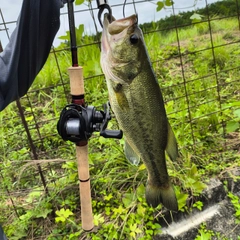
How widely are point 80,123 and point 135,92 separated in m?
0.29

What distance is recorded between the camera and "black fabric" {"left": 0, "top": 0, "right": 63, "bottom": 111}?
1275 mm

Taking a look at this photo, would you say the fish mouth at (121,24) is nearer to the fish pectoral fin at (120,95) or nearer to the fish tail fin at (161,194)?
the fish pectoral fin at (120,95)

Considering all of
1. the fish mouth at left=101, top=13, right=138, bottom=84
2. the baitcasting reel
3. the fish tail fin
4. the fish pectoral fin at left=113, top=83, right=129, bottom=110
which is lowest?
the fish tail fin

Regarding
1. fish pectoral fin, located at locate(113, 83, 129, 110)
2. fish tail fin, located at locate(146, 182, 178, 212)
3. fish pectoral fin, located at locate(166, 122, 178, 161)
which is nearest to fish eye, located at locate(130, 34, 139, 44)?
fish pectoral fin, located at locate(113, 83, 129, 110)

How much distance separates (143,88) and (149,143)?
1.02 ft

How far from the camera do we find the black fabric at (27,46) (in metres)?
1.28

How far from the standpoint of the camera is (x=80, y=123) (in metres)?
1.46

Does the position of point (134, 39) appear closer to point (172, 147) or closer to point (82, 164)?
point (172, 147)

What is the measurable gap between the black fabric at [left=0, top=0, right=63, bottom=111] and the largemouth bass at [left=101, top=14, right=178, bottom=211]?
226 mm

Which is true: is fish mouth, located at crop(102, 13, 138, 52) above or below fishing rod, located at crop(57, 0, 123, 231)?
above

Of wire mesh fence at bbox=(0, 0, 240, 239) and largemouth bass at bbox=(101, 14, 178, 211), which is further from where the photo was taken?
wire mesh fence at bbox=(0, 0, 240, 239)

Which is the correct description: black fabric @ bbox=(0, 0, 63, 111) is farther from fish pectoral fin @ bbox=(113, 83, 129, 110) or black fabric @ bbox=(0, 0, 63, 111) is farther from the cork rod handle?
fish pectoral fin @ bbox=(113, 83, 129, 110)

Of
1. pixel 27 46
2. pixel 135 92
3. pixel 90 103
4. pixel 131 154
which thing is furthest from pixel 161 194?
pixel 90 103

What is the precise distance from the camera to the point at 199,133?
2.99 m
